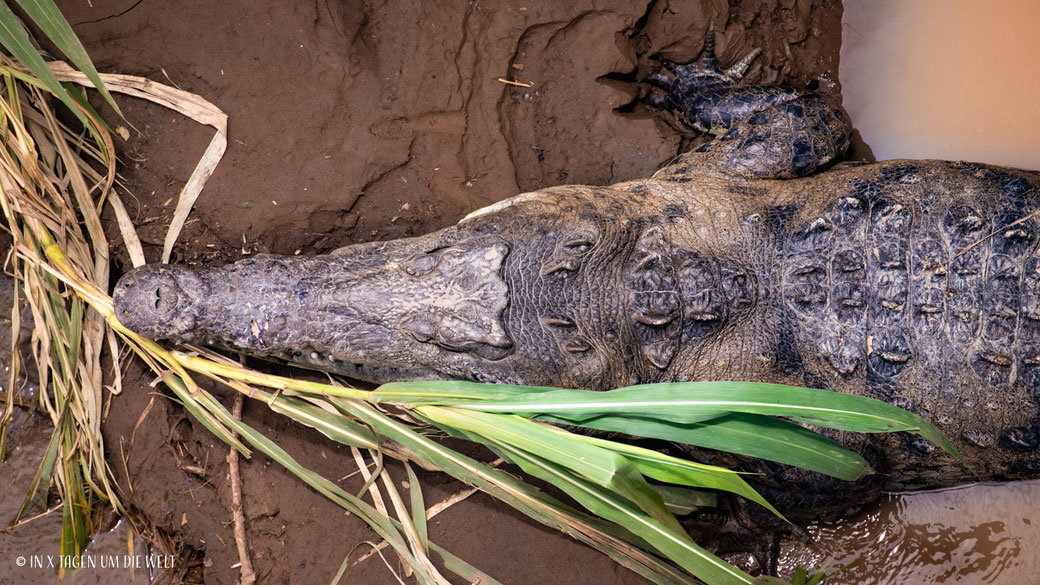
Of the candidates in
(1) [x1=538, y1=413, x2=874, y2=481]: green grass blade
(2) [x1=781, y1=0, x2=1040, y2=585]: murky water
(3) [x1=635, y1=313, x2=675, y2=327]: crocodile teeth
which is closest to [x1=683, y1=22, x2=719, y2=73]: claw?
(2) [x1=781, y1=0, x2=1040, y2=585]: murky water

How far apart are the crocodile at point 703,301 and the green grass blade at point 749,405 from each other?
1.49 feet

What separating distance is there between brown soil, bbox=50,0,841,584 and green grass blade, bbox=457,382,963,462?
121cm

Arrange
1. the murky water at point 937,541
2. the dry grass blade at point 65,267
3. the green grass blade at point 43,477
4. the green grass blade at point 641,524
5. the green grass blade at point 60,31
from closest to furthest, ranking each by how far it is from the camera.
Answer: the green grass blade at point 641,524 → the green grass blade at point 60,31 → the dry grass blade at point 65,267 → the green grass blade at point 43,477 → the murky water at point 937,541

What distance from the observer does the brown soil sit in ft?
9.62

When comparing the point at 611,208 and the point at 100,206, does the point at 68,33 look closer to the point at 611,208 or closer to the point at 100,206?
the point at 100,206

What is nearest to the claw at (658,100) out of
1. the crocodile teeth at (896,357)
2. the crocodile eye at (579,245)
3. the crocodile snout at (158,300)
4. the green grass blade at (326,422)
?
the crocodile eye at (579,245)

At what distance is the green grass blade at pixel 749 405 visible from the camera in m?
1.94

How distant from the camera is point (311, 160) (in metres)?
2.99

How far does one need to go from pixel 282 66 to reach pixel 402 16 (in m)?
0.55

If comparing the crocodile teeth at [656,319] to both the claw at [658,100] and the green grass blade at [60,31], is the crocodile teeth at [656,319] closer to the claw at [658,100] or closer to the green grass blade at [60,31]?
the claw at [658,100]

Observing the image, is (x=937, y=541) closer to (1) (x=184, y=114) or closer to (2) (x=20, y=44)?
(1) (x=184, y=114)

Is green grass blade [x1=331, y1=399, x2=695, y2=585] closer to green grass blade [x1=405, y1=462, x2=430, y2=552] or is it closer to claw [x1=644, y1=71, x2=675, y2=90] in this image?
green grass blade [x1=405, y1=462, x2=430, y2=552]

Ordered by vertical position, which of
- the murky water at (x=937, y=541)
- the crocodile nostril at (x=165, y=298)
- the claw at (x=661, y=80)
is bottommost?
the murky water at (x=937, y=541)

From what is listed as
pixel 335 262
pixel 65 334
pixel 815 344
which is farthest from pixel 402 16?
pixel 815 344
